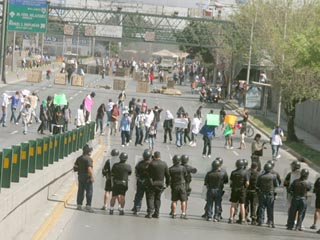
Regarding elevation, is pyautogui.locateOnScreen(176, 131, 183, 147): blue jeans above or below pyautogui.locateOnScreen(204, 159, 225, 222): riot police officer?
below

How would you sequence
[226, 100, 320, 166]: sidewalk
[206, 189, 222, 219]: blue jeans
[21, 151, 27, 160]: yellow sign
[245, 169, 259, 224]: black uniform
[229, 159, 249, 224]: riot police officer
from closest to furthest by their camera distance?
[21, 151, 27, 160]: yellow sign, [229, 159, 249, 224]: riot police officer, [206, 189, 222, 219]: blue jeans, [245, 169, 259, 224]: black uniform, [226, 100, 320, 166]: sidewalk

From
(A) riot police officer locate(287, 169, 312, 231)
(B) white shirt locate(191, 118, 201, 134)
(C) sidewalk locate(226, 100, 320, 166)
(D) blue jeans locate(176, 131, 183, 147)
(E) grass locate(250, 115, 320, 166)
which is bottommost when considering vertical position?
(C) sidewalk locate(226, 100, 320, 166)

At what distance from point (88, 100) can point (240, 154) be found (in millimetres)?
8434

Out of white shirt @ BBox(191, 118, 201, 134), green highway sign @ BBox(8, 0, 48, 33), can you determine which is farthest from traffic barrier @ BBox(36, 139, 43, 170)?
green highway sign @ BBox(8, 0, 48, 33)

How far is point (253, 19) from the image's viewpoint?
2763 inches

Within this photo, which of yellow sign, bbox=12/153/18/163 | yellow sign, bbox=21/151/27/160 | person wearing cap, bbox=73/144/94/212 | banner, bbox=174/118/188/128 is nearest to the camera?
yellow sign, bbox=12/153/18/163

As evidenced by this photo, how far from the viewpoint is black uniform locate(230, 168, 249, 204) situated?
69.7 ft

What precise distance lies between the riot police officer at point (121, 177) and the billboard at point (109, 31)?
74.8 m

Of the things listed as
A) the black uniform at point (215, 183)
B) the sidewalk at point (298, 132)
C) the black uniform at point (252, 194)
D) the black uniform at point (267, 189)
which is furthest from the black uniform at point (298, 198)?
the sidewalk at point (298, 132)

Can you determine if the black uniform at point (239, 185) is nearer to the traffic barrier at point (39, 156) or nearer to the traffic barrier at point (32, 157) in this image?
the traffic barrier at point (39, 156)

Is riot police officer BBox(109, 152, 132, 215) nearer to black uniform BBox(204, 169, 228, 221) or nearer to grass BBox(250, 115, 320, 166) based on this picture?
black uniform BBox(204, 169, 228, 221)

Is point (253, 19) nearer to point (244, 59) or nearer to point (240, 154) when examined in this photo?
point (244, 59)

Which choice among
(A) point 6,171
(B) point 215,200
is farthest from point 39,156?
(A) point 6,171

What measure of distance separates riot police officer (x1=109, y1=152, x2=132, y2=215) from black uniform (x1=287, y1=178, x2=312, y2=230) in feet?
11.8
